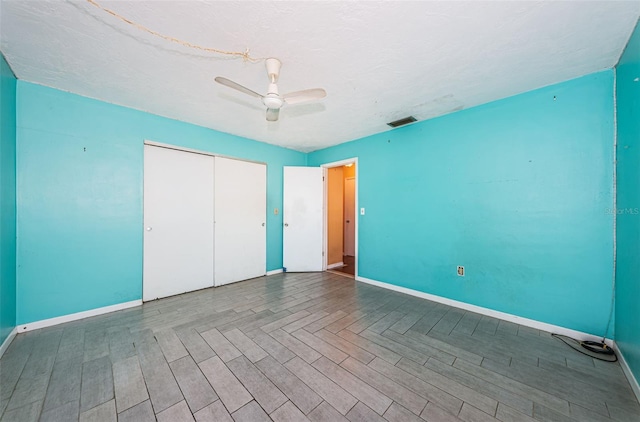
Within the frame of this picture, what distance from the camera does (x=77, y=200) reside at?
253 centimetres

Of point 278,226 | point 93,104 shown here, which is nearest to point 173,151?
point 93,104

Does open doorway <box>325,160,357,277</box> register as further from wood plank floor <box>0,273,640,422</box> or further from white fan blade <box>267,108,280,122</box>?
white fan blade <box>267,108,280,122</box>

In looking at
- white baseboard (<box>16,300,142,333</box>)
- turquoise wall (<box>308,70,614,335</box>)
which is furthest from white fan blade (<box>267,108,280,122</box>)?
white baseboard (<box>16,300,142,333</box>)

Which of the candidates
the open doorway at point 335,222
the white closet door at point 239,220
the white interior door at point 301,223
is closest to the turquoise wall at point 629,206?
the open doorway at point 335,222

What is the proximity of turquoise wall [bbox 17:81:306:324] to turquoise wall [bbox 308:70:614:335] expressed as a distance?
3.66 meters

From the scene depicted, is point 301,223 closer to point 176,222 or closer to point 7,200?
point 176,222

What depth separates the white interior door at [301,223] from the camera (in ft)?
14.8

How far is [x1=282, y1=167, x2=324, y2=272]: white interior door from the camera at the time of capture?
451 cm

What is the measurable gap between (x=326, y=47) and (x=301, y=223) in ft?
10.5

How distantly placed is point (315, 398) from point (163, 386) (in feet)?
3.58

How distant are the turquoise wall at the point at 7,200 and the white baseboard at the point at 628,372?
4.90 meters

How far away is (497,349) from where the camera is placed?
2000 mm

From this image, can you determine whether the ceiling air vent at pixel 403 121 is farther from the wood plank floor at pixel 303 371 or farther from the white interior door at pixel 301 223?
the wood plank floor at pixel 303 371

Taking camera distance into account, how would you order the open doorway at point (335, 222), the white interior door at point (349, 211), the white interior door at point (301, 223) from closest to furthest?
the white interior door at point (301, 223) → the open doorway at point (335, 222) → the white interior door at point (349, 211)
